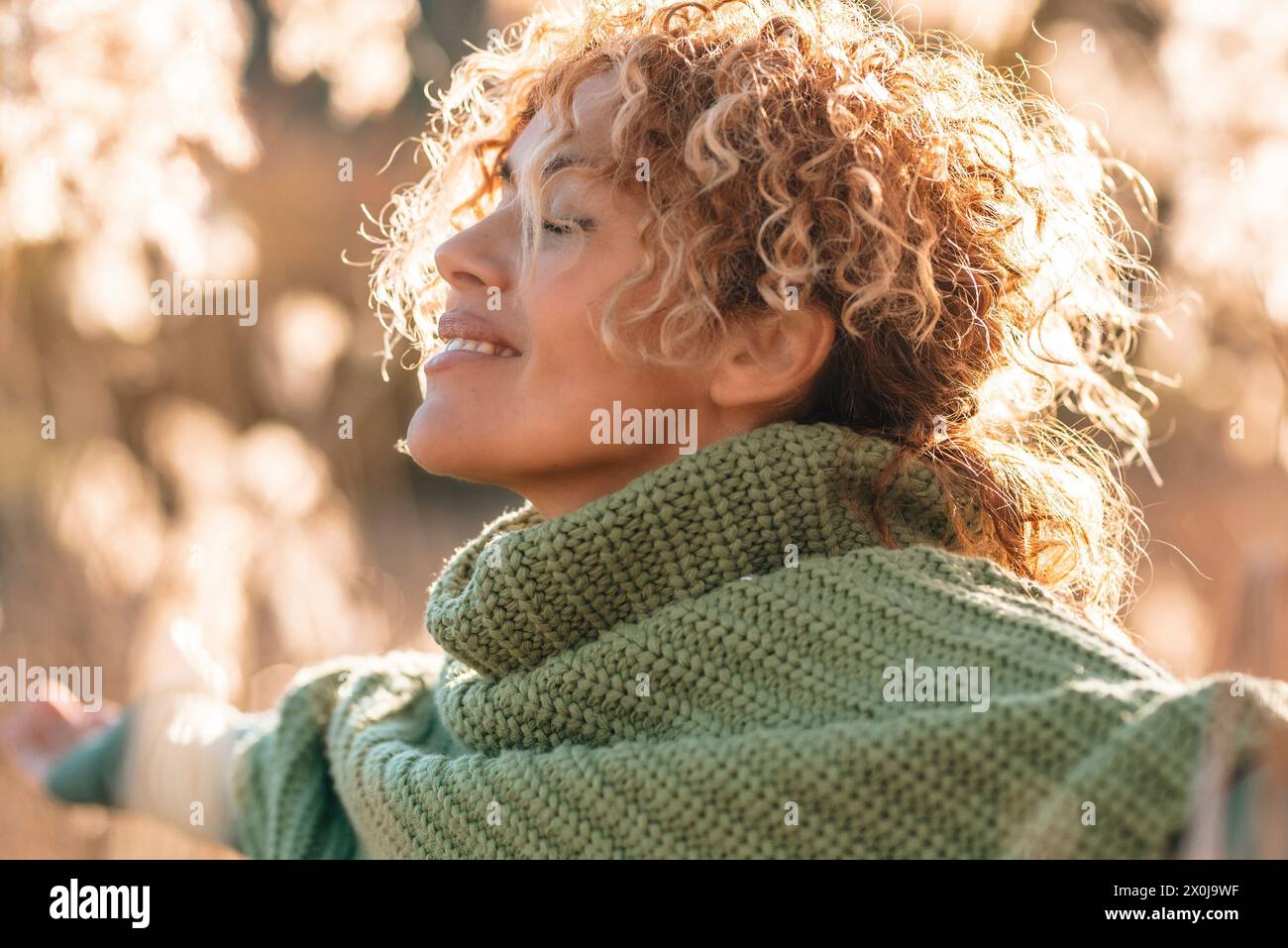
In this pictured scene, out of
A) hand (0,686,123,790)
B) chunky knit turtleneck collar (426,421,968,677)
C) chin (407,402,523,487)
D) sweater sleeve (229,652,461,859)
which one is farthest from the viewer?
hand (0,686,123,790)

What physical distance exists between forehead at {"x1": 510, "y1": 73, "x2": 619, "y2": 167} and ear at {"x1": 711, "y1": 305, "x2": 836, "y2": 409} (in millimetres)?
279

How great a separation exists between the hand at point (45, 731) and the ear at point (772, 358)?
44.0 inches

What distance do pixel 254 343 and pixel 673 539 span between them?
162 centimetres

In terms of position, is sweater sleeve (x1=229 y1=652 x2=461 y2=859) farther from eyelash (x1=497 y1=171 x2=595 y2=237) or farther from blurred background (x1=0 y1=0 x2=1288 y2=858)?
eyelash (x1=497 y1=171 x2=595 y2=237)

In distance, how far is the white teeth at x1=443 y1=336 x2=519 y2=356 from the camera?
4.72 ft

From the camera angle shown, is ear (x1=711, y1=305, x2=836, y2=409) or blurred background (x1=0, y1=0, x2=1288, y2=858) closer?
ear (x1=711, y1=305, x2=836, y2=409)

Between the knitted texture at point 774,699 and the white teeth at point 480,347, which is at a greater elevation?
the white teeth at point 480,347

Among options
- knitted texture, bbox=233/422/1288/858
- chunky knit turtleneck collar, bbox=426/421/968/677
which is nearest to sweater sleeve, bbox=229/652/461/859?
knitted texture, bbox=233/422/1288/858

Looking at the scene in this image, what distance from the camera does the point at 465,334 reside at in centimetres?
145

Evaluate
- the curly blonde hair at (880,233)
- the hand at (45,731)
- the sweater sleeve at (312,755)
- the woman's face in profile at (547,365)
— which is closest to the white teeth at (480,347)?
the woman's face in profile at (547,365)

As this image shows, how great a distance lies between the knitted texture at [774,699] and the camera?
1019mm

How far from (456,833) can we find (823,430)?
575mm

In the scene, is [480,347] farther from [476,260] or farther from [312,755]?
[312,755]

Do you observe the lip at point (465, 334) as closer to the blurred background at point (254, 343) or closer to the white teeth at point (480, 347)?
the white teeth at point (480, 347)
